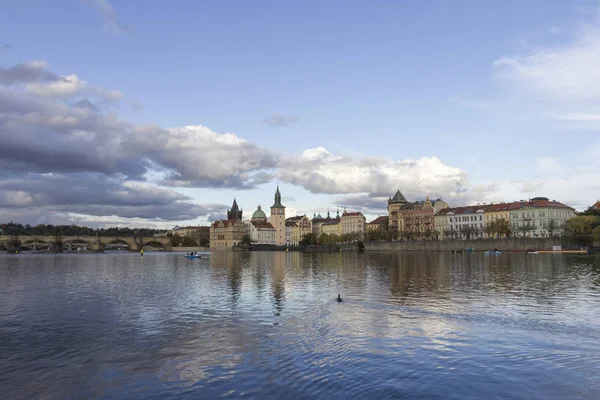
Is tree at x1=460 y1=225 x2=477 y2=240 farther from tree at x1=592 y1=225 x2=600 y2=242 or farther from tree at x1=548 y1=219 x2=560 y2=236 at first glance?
tree at x1=592 y1=225 x2=600 y2=242

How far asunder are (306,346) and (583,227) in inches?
5013

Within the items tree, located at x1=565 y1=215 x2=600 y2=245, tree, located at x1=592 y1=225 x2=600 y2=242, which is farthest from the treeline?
tree, located at x1=592 y1=225 x2=600 y2=242

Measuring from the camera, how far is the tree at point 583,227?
12631 cm

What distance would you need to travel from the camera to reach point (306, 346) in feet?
69.2

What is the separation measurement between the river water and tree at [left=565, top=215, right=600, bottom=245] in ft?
334

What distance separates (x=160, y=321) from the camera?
27.5 metres

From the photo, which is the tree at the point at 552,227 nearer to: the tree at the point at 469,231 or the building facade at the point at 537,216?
the building facade at the point at 537,216

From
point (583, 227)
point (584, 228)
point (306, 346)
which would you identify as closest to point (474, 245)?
point (584, 228)

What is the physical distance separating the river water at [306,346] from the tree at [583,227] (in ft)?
334

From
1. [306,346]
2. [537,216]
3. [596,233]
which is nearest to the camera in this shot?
[306,346]

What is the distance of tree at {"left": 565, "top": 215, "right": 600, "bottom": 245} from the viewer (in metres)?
126

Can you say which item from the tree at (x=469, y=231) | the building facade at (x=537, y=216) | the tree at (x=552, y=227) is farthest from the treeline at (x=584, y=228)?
the tree at (x=469, y=231)

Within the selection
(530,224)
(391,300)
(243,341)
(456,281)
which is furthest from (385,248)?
(243,341)

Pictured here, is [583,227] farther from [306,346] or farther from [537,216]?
[306,346]
